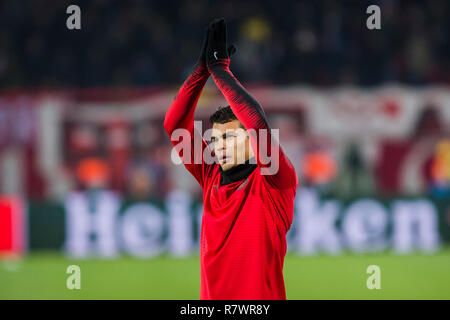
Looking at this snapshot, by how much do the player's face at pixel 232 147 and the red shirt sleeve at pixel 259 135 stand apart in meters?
0.14

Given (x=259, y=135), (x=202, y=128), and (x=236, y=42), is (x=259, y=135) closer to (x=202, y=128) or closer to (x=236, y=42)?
(x=202, y=128)

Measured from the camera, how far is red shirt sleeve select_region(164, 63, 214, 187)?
122 inches

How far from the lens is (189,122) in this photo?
319 centimetres

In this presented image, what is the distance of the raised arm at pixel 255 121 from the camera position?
9.21ft

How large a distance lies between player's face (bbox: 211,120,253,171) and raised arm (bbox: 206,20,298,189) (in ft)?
0.46

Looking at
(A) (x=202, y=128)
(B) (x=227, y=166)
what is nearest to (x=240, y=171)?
(B) (x=227, y=166)

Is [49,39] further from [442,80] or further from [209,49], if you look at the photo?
[209,49]

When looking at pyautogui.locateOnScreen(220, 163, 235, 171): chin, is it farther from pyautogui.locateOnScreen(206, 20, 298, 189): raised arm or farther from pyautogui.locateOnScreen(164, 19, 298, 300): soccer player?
pyautogui.locateOnScreen(206, 20, 298, 189): raised arm

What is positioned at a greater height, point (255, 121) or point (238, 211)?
point (255, 121)

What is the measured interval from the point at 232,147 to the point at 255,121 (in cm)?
25

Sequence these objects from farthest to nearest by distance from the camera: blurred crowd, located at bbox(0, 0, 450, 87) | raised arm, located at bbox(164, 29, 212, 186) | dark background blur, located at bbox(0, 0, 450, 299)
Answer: blurred crowd, located at bbox(0, 0, 450, 87) < dark background blur, located at bbox(0, 0, 450, 299) < raised arm, located at bbox(164, 29, 212, 186)

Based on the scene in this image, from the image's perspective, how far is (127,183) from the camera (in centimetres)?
1239

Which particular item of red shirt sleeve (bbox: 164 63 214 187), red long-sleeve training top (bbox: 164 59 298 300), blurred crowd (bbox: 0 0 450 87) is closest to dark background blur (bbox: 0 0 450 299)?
blurred crowd (bbox: 0 0 450 87)
